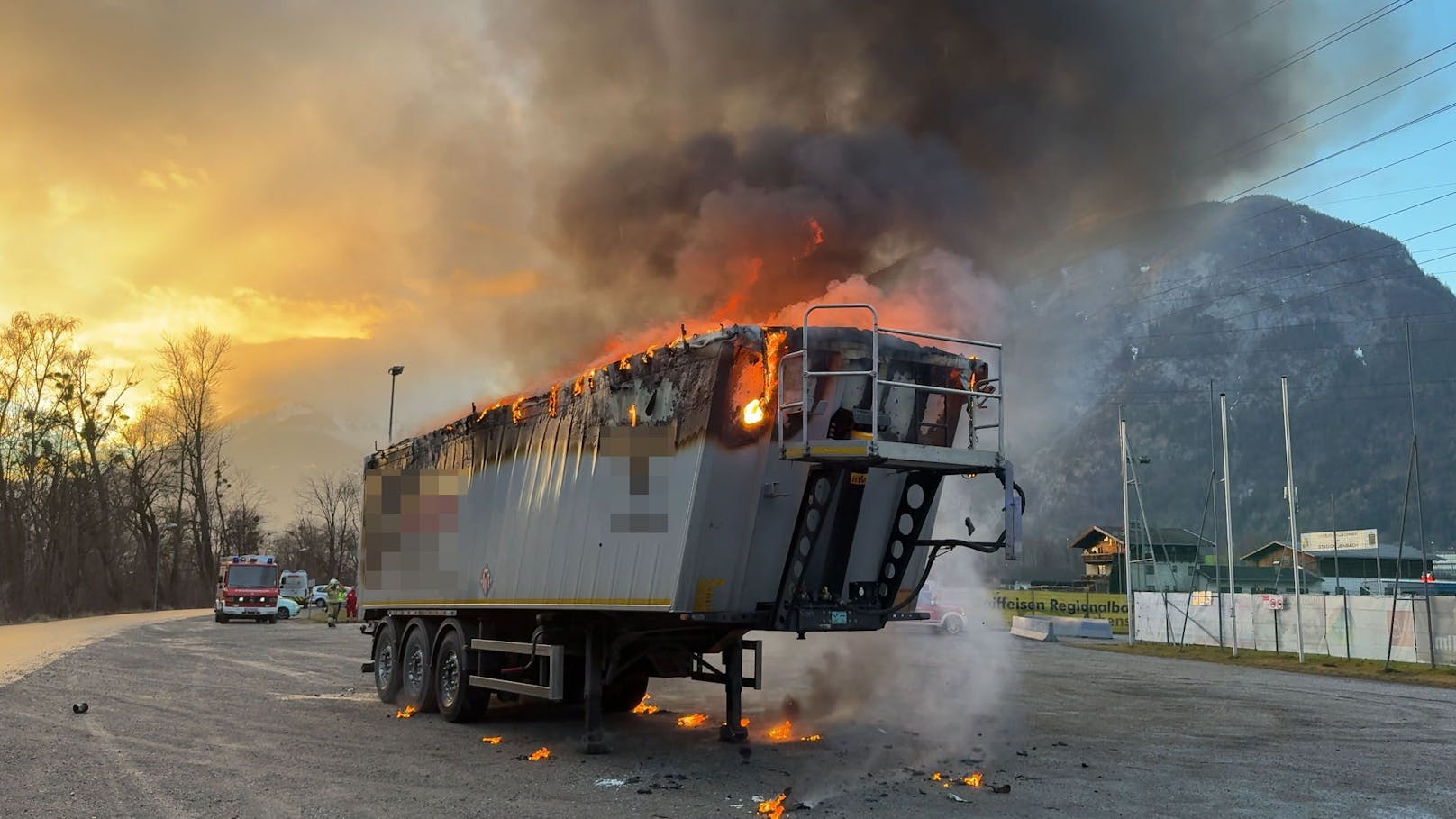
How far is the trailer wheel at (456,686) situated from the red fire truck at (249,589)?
34863 mm

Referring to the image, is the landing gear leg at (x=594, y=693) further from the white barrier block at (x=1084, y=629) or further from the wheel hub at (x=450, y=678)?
the white barrier block at (x=1084, y=629)

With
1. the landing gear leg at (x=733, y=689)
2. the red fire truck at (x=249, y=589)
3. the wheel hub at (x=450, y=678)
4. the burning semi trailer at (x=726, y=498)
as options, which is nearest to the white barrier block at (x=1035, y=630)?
the wheel hub at (x=450, y=678)

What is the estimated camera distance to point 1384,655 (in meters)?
24.0

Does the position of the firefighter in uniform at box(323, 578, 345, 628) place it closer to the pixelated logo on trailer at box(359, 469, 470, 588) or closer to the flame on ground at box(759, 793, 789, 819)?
the pixelated logo on trailer at box(359, 469, 470, 588)

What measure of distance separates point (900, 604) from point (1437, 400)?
165 metres

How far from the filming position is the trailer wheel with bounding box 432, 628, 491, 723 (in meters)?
12.2

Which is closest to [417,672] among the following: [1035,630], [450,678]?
[450,678]

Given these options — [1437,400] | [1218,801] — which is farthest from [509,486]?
[1437,400]

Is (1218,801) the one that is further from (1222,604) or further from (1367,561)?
(1367,561)

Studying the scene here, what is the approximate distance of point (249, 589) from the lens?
143ft

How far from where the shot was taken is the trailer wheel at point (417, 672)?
43.4 feet

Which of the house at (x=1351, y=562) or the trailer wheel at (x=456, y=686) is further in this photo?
the house at (x=1351, y=562)

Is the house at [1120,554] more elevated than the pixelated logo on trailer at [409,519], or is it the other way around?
the pixelated logo on trailer at [409,519]

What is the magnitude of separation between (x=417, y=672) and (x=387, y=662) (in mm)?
1371
